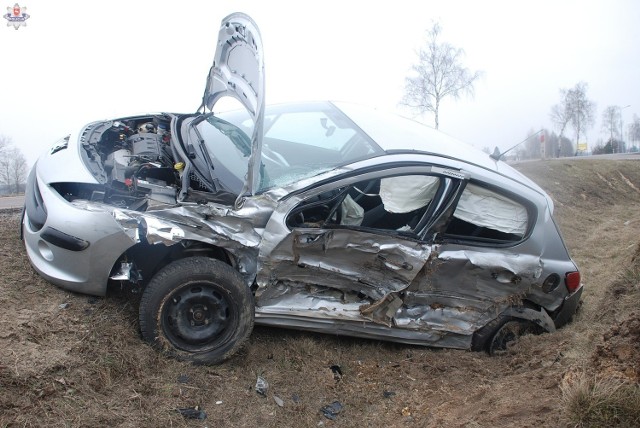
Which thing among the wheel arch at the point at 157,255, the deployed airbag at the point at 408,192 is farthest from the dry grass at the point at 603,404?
the wheel arch at the point at 157,255

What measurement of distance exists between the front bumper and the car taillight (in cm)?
325

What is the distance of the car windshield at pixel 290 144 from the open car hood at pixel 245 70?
294mm

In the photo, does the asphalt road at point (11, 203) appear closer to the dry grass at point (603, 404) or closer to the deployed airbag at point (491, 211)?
the deployed airbag at point (491, 211)

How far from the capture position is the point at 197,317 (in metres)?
3.26

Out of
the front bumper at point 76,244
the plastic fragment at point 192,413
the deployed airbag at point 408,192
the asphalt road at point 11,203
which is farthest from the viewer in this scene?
the asphalt road at point 11,203

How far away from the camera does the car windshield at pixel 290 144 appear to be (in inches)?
143

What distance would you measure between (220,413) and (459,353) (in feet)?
6.18

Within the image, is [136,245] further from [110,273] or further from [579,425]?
[579,425]

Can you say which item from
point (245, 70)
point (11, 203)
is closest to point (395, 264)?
point (245, 70)

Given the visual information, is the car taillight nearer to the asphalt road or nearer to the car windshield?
the car windshield

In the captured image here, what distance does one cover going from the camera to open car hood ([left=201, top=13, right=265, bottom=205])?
3.22m

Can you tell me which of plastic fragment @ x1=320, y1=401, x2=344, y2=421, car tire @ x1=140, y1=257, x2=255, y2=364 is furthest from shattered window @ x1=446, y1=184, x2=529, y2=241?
car tire @ x1=140, y1=257, x2=255, y2=364

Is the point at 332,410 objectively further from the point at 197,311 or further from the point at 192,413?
the point at 197,311

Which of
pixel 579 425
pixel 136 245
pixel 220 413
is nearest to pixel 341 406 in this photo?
pixel 220 413
